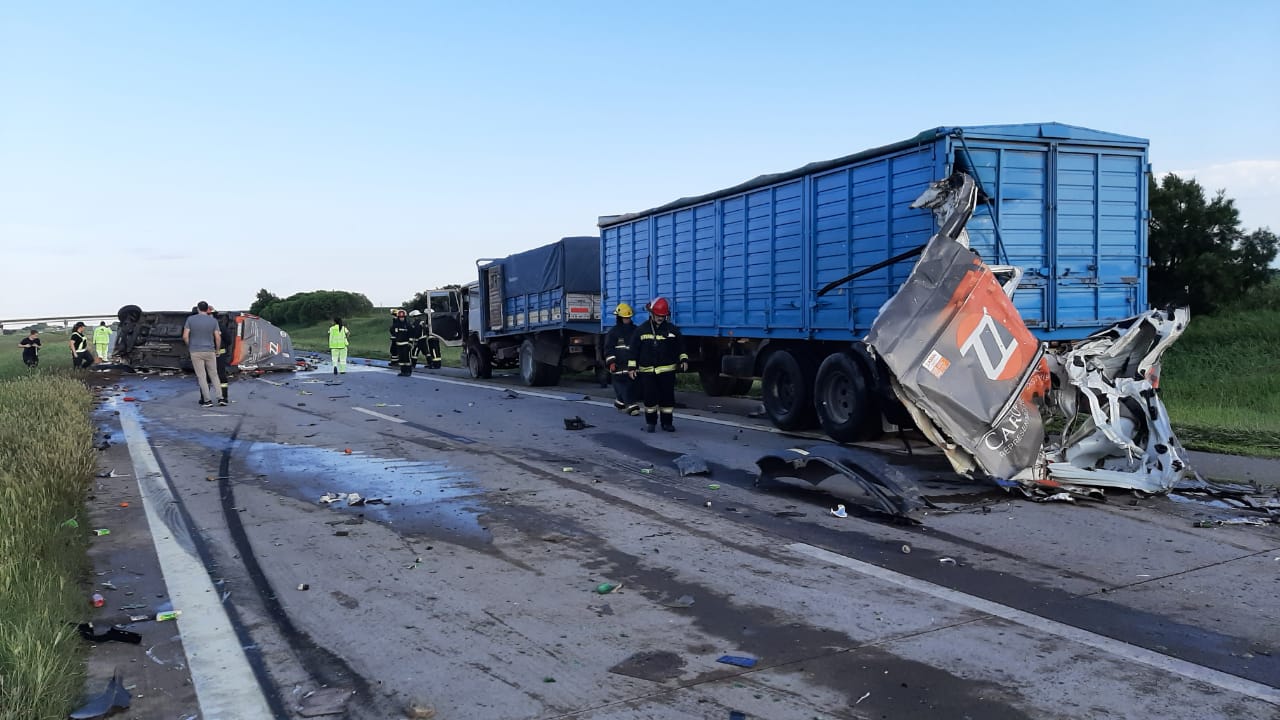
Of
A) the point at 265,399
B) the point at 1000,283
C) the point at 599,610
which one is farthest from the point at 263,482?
the point at 265,399

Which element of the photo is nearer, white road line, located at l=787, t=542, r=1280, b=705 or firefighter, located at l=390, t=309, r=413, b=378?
white road line, located at l=787, t=542, r=1280, b=705

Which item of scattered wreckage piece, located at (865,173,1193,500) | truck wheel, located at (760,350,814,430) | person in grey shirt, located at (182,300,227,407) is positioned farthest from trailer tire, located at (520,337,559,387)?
scattered wreckage piece, located at (865,173,1193,500)

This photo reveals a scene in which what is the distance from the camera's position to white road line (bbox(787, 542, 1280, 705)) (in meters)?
3.69

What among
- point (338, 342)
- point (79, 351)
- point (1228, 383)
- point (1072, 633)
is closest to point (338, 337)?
point (338, 342)

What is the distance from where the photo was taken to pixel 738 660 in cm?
403

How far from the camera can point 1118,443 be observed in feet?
24.3

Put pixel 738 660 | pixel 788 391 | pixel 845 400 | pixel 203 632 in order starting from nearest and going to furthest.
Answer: pixel 738 660, pixel 203 632, pixel 845 400, pixel 788 391

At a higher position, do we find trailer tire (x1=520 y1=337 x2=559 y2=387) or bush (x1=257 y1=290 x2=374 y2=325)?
bush (x1=257 y1=290 x2=374 y2=325)

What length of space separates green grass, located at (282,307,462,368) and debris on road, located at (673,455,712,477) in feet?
80.0

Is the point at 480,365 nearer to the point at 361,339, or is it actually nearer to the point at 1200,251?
the point at 1200,251

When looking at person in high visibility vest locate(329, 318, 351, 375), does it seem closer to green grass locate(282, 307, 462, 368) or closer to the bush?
green grass locate(282, 307, 462, 368)

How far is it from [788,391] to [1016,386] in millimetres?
4635

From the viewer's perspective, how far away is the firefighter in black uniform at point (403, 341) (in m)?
23.9

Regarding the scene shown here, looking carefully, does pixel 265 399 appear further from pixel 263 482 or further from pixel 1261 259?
pixel 1261 259
